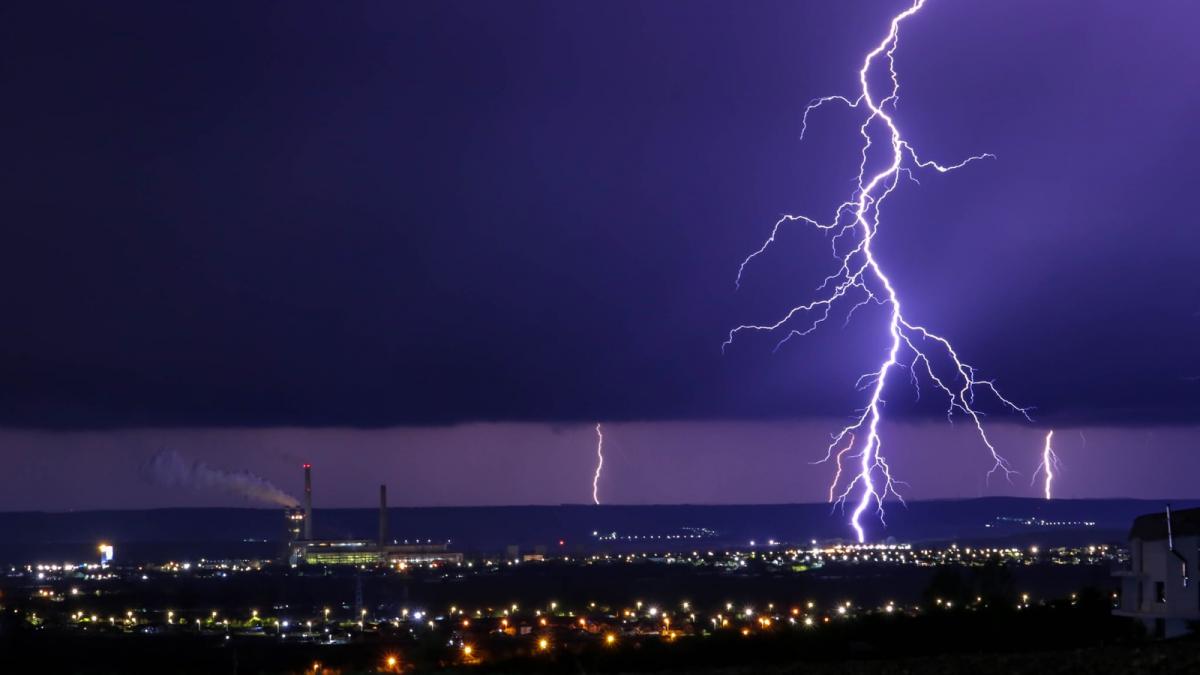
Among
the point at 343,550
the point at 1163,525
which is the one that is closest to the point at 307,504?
the point at 343,550

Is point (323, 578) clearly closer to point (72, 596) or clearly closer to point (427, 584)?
point (427, 584)

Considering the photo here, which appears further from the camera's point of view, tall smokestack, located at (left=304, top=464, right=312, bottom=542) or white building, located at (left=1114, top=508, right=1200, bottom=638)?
tall smokestack, located at (left=304, top=464, right=312, bottom=542)

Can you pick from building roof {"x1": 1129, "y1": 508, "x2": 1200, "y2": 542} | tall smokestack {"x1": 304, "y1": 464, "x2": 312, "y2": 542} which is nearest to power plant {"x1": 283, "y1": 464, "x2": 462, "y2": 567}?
tall smokestack {"x1": 304, "y1": 464, "x2": 312, "y2": 542}

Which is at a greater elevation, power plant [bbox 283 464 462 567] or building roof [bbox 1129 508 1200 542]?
building roof [bbox 1129 508 1200 542]

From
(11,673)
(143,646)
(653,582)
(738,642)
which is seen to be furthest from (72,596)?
(738,642)

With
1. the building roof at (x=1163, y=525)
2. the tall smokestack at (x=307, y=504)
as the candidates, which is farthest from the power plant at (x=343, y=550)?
the building roof at (x=1163, y=525)

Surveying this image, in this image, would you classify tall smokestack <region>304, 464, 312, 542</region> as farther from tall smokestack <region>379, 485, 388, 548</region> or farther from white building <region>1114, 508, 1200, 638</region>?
white building <region>1114, 508, 1200, 638</region>
